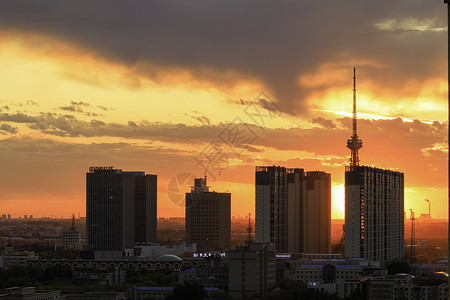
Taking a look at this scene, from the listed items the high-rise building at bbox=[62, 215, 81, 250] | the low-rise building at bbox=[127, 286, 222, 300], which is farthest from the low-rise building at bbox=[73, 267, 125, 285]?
the high-rise building at bbox=[62, 215, 81, 250]

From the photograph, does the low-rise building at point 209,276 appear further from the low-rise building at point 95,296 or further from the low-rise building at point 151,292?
the low-rise building at point 95,296

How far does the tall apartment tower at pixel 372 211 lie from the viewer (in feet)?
301

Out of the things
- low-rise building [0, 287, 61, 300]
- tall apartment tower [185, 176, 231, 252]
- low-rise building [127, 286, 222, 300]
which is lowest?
low-rise building [127, 286, 222, 300]

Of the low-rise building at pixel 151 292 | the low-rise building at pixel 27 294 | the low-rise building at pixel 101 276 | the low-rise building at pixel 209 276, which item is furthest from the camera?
the low-rise building at pixel 101 276

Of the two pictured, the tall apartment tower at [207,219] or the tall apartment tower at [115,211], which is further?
the tall apartment tower at [207,219]

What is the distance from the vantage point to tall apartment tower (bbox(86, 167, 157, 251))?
121500mm

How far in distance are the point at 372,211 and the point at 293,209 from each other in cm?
900

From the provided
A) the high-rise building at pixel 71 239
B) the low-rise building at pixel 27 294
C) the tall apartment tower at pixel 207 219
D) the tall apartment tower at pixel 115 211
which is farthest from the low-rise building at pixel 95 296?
the high-rise building at pixel 71 239

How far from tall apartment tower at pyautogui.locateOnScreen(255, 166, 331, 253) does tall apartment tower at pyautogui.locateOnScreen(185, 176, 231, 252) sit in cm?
3168

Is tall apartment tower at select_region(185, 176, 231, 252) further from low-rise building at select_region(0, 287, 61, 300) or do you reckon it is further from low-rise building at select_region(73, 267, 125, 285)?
low-rise building at select_region(0, 287, 61, 300)

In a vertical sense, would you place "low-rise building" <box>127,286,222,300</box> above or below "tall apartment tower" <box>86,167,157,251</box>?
below

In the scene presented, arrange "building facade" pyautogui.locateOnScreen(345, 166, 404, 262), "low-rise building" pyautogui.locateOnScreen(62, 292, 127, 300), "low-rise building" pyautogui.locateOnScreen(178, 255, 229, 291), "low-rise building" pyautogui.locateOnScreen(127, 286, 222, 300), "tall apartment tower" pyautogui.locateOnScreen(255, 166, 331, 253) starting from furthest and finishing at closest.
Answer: "tall apartment tower" pyautogui.locateOnScreen(255, 166, 331, 253), "building facade" pyautogui.locateOnScreen(345, 166, 404, 262), "low-rise building" pyautogui.locateOnScreen(178, 255, 229, 291), "low-rise building" pyautogui.locateOnScreen(127, 286, 222, 300), "low-rise building" pyautogui.locateOnScreen(62, 292, 127, 300)

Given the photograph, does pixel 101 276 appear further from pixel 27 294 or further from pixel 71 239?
pixel 71 239

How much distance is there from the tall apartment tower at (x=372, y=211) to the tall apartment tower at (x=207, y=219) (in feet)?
114
